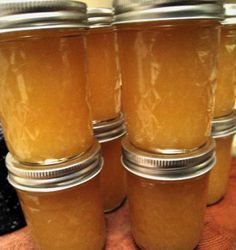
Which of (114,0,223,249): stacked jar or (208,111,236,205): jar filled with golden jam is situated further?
(208,111,236,205): jar filled with golden jam

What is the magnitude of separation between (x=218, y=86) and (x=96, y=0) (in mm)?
401

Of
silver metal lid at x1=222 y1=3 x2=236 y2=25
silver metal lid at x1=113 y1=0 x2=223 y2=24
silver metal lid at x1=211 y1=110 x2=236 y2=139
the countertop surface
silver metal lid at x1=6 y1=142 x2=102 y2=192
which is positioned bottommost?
the countertop surface

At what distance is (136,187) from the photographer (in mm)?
518

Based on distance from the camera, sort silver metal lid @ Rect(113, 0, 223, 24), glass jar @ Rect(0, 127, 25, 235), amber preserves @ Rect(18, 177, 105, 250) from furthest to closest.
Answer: glass jar @ Rect(0, 127, 25, 235) → amber preserves @ Rect(18, 177, 105, 250) → silver metal lid @ Rect(113, 0, 223, 24)

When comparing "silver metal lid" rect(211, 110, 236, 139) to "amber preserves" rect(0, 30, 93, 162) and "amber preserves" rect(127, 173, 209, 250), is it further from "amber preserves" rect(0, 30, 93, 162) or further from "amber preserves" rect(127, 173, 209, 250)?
"amber preserves" rect(0, 30, 93, 162)

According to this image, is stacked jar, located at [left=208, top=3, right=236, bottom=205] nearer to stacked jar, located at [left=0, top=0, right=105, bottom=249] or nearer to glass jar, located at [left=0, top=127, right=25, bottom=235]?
stacked jar, located at [left=0, top=0, right=105, bottom=249]

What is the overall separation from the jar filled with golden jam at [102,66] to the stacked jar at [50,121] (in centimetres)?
9

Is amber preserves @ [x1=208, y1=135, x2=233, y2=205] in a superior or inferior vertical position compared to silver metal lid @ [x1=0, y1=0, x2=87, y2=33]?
inferior

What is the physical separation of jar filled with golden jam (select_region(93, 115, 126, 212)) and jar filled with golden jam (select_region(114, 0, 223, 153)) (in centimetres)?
14

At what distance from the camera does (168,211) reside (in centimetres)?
49

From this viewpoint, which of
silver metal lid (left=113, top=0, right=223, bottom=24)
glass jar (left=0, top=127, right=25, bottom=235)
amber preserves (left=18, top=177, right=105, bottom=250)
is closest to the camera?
silver metal lid (left=113, top=0, right=223, bottom=24)

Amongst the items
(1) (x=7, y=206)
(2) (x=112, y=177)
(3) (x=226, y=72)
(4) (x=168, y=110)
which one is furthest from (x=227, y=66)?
(1) (x=7, y=206)

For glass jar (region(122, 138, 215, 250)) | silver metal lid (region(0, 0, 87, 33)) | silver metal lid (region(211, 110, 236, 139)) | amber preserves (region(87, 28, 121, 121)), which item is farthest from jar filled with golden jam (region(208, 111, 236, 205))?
silver metal lid (region(0, 0, 87, 33))

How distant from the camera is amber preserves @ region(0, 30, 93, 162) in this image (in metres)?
0.40
